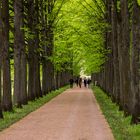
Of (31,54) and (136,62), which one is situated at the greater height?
(31,54)

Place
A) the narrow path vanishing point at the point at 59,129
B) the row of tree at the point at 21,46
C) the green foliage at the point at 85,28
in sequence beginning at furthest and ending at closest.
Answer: the green foliage at the point at 85,28, the row of tree at the point at 21,46, the narrow path vanishing point at the point at 59,129

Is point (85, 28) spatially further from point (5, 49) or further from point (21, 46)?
point (5, 49)

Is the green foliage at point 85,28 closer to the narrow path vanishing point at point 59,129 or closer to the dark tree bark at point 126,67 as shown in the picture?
the dark tree bark at point 126,67

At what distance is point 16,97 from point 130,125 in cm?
1318

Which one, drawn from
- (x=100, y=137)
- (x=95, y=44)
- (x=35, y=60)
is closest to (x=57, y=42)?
(x=95, y=44)

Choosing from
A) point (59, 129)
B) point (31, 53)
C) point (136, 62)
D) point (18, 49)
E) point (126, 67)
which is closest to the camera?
point (59, 129)

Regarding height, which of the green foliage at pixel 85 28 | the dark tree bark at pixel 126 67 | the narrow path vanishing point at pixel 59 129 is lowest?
the narrow path vanishing point at pixel 59 129

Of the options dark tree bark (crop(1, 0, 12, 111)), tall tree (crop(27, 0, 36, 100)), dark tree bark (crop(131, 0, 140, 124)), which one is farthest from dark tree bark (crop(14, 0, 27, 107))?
dark tree bark (crop(131, 0, 140, 124))

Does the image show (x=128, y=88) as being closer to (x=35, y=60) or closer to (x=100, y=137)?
(x=100, y=137)

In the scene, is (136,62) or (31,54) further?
(31,54)

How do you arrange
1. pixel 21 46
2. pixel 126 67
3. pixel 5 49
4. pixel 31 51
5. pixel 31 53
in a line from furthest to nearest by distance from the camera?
1. pixel 31 53
2. pixel 31 51
3. pixel 21 46
4. pixel 5 49
5. pixel 126 67

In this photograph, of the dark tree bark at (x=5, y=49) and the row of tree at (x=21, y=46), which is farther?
the row of tree at (x=21, y=46)

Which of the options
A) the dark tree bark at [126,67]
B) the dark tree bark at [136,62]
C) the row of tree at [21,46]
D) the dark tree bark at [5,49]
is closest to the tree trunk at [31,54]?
the row of tree at [21,46]

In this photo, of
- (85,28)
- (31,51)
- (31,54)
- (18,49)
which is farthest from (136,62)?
(85,28)
